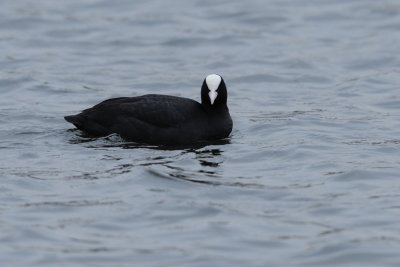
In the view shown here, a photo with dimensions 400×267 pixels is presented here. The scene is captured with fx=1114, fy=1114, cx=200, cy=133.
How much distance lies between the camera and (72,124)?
13.8 meters

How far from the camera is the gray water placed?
9.39m

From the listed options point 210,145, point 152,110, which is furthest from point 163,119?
point 210,145

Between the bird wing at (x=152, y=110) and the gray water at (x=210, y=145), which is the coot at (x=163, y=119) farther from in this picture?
the gray water at (x=210, y=145)

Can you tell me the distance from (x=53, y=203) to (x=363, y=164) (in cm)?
350

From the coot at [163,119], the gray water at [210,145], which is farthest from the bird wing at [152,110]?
the gray water at [210,145]

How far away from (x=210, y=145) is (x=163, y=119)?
63cm

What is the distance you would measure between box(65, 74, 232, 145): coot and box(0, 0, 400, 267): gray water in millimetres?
175

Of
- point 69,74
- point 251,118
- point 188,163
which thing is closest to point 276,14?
point 69,74

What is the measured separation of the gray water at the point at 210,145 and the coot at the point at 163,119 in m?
0.18

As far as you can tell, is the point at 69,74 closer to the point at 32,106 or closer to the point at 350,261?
the point at 32,106

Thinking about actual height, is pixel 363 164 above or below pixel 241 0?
below

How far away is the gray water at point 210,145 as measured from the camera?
30.8ft

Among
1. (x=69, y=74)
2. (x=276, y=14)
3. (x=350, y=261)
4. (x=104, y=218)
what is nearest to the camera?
(x=350, y=261)

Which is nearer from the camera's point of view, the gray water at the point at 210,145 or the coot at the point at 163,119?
the gray water at the point at 210,145
